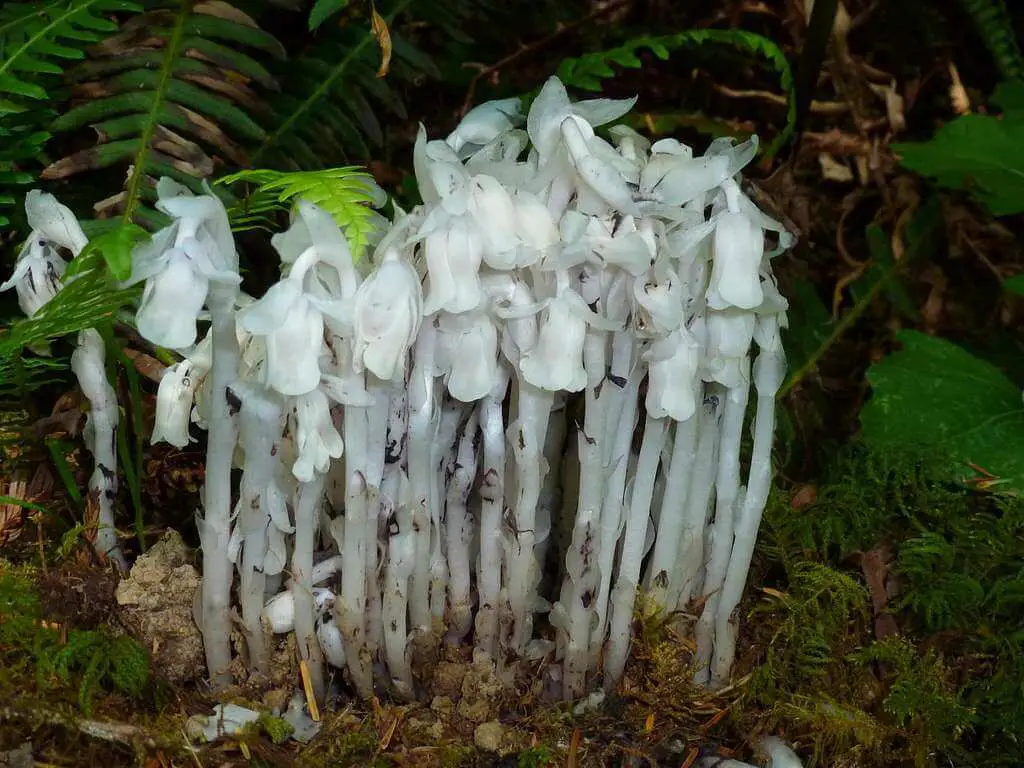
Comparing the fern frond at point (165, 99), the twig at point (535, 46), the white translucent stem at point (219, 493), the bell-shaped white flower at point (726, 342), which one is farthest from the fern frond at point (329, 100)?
the bell-shaped white flower at point (726, 342)

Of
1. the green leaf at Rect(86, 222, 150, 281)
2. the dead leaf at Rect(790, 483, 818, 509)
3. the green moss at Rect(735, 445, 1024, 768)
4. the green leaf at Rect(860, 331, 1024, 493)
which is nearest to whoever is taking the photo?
the green leaf at Rect(86, 222, 150, 281)

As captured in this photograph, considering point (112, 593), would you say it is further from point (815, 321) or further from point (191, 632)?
point (815, 321)

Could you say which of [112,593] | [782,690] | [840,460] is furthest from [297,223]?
Answer: [840,460]

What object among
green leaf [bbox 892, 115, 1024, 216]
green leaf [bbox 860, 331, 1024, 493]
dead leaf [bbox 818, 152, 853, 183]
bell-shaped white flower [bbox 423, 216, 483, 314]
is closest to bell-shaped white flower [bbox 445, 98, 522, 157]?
bell-shaped white flower [bbox 423, 216, 483, 314]

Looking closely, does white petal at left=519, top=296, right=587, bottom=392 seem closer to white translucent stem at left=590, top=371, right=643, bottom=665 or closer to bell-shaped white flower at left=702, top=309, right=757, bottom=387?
white translucent stem at left=590, top=371, right=643, bottom=665

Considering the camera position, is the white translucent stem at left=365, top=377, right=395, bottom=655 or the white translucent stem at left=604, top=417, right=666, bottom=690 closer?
the white translucent stem at left=365, top=377, right=395, bottom=655

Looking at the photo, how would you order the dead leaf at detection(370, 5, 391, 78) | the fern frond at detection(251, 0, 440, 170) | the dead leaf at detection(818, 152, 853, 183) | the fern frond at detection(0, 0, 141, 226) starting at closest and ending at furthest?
the dead leaf at detection(370, 5, 391, 78)
the fern frond at detection(0, 0, 141, 226)
the fern frond at detection(251, 0, 440, 170)
the dead leaf at detection(818, 152, 853, 183)

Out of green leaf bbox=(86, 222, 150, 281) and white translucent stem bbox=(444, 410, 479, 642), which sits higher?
green leaf bbox=(86, 222, 150, 281)
